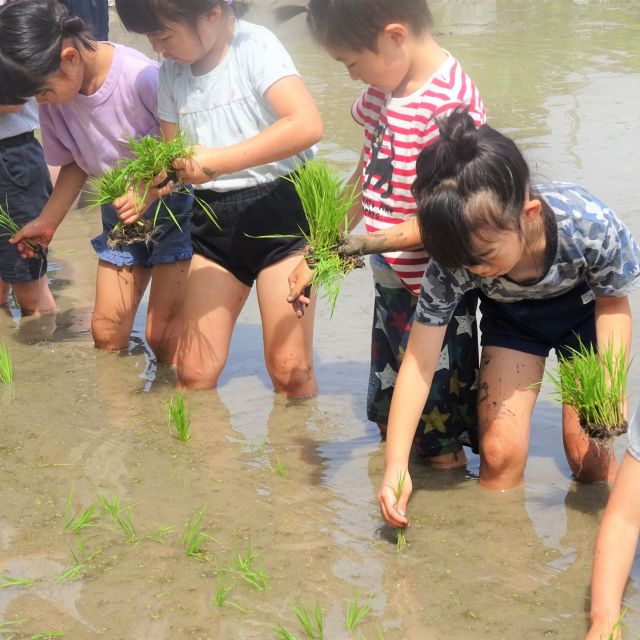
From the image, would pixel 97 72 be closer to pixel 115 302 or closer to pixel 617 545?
pixel 115 302

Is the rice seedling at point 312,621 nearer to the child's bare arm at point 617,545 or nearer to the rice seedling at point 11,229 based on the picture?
the child's bare arm at point 617,545

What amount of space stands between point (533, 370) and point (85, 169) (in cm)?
207

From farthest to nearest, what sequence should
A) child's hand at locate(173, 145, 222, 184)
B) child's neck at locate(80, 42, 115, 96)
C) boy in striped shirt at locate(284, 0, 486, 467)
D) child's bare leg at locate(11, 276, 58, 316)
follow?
child's bare leg at locate(11, 276, 58, 316)
child's neck at locate(80, 42, 115, 96)
child's hand at locate(173, 145, 222, 184)
boy in striped shirt at locate(284, 0, 486, 467)

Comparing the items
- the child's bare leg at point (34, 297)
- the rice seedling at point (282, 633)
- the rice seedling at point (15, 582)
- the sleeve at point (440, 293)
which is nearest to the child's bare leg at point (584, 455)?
the sleeve at point (440, 293)

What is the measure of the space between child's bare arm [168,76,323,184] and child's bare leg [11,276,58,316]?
5.68ft

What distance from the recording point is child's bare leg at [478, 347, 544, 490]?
3.23 meters

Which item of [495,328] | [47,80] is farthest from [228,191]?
[495,328]

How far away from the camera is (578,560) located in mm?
2877

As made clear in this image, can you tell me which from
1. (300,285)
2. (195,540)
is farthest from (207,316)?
(195,540)

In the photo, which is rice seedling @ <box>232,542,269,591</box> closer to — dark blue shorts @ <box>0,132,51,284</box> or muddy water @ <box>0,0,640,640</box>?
muddy water @ <box>0,0,640,640</box>

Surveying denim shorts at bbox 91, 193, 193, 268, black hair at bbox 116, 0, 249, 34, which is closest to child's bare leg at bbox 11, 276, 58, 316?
denim shorts at bbox 91, 193, 193, 268

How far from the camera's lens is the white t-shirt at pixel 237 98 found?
3.72 meters

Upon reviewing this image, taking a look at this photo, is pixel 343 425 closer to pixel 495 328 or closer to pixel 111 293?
pixel 495 328

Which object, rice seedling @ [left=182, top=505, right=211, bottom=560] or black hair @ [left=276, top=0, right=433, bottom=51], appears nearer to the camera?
rice seedling @ [left=182, top=505, right=211, bottom=560]
